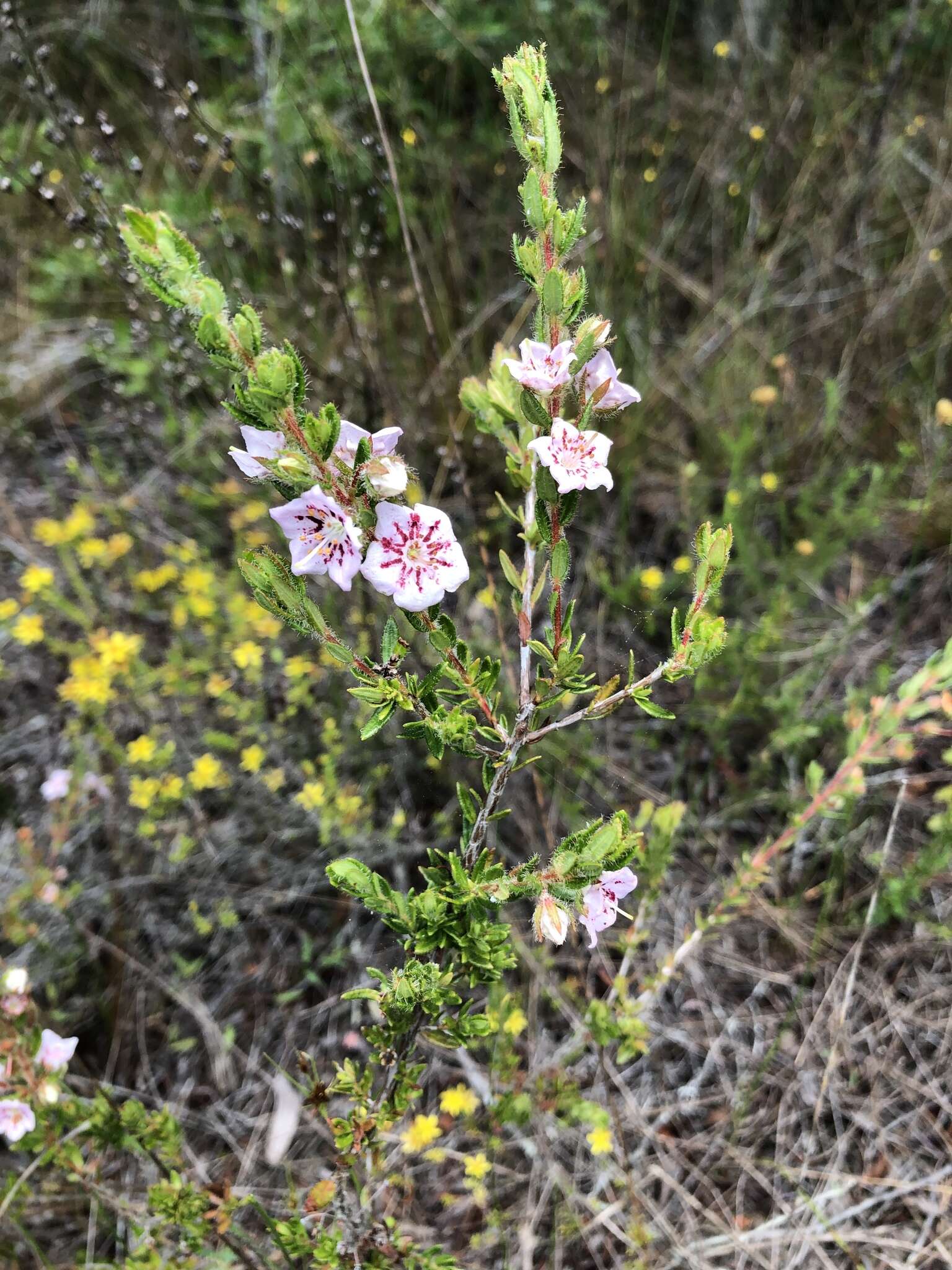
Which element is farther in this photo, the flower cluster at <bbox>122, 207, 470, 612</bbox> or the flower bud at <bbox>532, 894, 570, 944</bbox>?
the flower bud at <bbox>532, 894, 570, 944</bbox>

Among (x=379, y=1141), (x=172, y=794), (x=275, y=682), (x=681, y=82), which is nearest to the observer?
(x=379, y=1141)

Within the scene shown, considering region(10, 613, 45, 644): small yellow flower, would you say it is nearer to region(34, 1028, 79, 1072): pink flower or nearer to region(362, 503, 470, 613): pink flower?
region(34, 1028, 79, 1072): pink flower

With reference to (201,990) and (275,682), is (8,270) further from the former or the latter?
(201,990)

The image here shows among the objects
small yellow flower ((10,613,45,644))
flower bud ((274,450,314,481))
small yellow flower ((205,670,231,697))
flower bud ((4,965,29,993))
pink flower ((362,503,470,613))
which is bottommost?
small yellow flower ((205,670,231,697))

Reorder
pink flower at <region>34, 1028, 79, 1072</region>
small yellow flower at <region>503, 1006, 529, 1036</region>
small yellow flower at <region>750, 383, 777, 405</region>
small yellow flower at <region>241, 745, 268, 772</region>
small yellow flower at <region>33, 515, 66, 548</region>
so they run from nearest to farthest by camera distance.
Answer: pink flower at <region>34, 1028, 79, 1072</region>
small yellow flower at <region>503, 1006, 529, 1036</region>
small yellow flower at <region>241, 745, 268, 772</region>
small yellow flower at <region>33, 515, 66, 548</region>
small yellow flower at <region>750, 383, 777, 405</region>

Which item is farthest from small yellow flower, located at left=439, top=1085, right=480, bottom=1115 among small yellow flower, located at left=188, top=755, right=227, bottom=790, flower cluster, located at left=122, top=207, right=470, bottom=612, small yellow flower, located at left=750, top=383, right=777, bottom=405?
small yellow flower, located at left=750, top=383, right=777, bottom=405

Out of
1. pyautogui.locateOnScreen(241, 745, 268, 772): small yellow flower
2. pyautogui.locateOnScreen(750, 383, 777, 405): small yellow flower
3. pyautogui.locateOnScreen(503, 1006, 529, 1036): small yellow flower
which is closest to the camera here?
pyautogui.locateOnScreen(503, 1006, 529, 1036): small yellow flower

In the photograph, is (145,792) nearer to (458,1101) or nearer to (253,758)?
(253,758)

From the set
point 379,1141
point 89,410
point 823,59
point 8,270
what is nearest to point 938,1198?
point 379,1141
